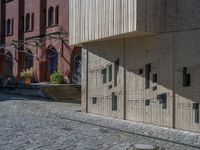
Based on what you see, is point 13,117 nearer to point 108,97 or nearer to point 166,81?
point 108,97

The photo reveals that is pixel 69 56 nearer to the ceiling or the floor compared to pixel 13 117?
nearer to the ceiling

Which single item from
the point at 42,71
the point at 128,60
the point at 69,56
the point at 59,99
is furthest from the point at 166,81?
the point at 42,71

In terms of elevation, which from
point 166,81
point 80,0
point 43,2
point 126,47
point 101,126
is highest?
point 43,2

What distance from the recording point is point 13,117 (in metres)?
16.5

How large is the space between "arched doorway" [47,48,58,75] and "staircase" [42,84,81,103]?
20.8ft

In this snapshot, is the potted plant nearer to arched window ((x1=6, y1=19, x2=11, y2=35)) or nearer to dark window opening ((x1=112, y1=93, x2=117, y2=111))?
arched window ((x1=6, y1=19, x2=11, y2=35))

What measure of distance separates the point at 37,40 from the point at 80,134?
986 inches

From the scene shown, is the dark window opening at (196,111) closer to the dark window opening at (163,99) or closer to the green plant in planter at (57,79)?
the dark window opening at (163,99)

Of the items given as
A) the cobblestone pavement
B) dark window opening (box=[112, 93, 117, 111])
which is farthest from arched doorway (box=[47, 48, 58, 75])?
dark window opening (box=[112, 93, 117, 111])

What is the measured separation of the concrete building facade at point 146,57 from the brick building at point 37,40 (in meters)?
15.3

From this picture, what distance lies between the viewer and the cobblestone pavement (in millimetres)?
10625

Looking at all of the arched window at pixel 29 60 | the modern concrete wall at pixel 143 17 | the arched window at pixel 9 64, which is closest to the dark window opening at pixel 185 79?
the modern concrete wall at pixel 143 17

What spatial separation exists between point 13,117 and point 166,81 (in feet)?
19.7

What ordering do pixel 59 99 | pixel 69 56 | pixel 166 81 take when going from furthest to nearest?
pixel 69 56, pixel 59 99, pixel 166 81
